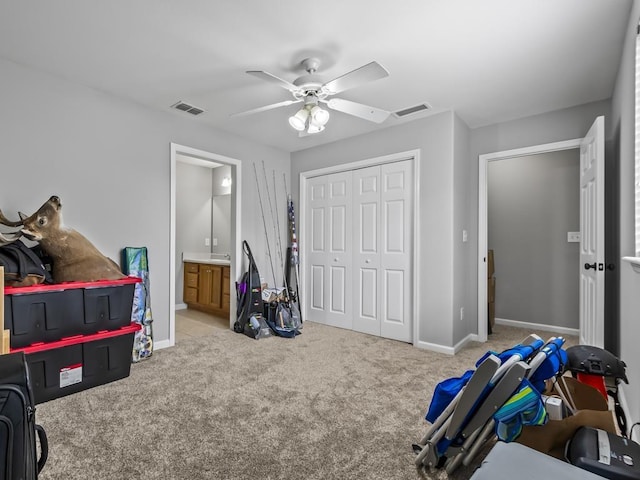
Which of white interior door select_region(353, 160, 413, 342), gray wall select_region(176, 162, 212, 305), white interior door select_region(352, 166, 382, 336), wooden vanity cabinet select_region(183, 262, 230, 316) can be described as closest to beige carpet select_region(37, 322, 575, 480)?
white interior door select_region(353, 160, 413, 342)

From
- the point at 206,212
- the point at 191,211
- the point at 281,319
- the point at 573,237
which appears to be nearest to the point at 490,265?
the point at 573,237


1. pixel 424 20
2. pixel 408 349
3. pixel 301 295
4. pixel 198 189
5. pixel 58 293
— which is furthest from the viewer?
pixel 198 189

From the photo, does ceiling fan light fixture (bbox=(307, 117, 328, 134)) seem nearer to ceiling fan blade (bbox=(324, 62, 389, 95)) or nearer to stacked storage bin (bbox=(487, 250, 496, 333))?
ceiling fan blade (bbox=(324, 62, 389, 95))

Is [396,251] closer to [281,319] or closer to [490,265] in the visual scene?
[490,265]

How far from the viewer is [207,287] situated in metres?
5.04

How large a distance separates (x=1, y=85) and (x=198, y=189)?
3.34 meters

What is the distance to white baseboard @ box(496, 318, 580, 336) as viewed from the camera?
4141mm

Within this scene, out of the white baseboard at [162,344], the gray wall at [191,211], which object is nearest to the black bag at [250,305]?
the white baseboard at [162,344]

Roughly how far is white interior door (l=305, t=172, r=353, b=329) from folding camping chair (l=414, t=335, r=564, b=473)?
103 inches

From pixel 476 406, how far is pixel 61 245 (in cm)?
295

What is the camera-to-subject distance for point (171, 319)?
351 cm

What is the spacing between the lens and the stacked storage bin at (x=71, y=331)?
2215 mm

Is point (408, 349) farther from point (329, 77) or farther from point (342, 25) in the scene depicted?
point (342, 25)

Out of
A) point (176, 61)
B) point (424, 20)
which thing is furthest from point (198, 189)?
point (424, 20)
